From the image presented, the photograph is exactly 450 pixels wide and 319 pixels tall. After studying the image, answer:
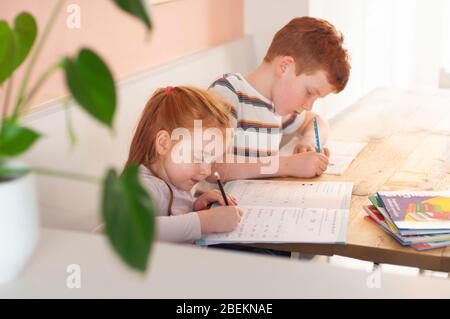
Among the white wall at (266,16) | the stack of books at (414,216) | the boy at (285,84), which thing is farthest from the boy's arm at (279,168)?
the white wall at (266,16)

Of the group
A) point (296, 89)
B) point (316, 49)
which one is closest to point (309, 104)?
point (296, 89)

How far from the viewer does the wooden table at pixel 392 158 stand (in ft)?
4.25

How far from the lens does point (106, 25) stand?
6.17 ft

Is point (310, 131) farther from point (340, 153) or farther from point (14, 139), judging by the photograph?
point (14, 139)

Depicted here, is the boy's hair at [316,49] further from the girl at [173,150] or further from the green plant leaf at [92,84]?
the green plant leaf at [92,84]

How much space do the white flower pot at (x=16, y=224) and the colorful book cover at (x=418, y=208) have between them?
725 millimetres

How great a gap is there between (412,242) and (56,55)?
0.95 m

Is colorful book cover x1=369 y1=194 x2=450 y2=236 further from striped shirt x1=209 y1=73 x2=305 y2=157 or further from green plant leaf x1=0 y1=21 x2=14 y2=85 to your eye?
green plant leaf x1=0 y1=21 x2=14 y2=85

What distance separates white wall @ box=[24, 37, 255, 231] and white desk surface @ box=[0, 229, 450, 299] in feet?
1.07

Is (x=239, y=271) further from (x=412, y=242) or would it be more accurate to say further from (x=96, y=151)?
(x=96, y=151)

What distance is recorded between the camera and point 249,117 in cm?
203

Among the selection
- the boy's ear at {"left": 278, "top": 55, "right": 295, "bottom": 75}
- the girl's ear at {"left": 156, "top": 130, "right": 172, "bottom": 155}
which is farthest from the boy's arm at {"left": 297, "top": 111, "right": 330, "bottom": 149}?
the girl's ear at {"left": 156, "top": 130, "right": 172, "bottom": 155}

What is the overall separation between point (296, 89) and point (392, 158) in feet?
1.13
